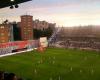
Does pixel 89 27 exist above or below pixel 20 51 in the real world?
above

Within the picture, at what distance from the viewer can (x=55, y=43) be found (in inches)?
2042

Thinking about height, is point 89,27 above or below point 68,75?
above

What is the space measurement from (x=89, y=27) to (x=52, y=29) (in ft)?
57.6

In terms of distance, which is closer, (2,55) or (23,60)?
(23,60)

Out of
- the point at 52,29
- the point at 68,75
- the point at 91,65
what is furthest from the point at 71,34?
the point at 68,75

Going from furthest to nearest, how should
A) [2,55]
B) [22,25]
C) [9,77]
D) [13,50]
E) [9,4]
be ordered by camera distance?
1. [22,25]
2. [13,50]
3. [2,55]
4. [9,4]
5. [9,77]

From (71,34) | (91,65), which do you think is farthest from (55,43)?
(91,65)

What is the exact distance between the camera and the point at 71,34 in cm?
5269

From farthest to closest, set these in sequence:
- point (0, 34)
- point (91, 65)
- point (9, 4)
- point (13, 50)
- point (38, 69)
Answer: point (0, 34) → point (13, 50) → point (91, 65) → point (38, 69) → point (9, 4)

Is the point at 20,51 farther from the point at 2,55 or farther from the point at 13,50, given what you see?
the point at 2,55

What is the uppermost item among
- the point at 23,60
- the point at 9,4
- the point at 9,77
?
the point at 9,4

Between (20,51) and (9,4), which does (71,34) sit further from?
(9,4)

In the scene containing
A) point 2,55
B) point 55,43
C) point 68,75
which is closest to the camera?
point 68,75

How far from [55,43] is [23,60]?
1973cm
